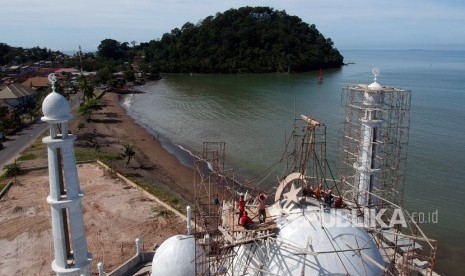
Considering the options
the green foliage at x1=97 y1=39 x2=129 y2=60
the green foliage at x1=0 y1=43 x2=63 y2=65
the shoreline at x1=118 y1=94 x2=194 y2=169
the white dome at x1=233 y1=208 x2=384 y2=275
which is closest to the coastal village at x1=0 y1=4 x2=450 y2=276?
the white dome at x1=233 y1=208 x2=384 y2=275

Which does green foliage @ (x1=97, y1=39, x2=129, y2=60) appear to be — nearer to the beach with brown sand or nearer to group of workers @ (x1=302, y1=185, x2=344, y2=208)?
the beach with brown sand

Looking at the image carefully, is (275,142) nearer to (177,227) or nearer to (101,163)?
(101,163)

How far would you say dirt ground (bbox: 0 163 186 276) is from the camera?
3141cm

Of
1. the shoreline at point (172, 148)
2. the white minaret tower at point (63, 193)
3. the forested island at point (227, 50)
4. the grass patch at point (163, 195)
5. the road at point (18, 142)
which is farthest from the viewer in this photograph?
the forested island at point (227, 50)

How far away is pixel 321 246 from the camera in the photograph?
50.7 ft

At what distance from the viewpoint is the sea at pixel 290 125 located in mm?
41125

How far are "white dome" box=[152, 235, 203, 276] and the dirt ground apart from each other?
33.8 feet

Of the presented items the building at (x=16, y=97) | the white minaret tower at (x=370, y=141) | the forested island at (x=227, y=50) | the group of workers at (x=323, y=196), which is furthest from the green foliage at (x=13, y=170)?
the forested island at (x=227, y=50)

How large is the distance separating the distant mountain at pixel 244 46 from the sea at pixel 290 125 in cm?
2205

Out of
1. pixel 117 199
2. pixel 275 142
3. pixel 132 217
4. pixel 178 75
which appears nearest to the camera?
pixel 132 217

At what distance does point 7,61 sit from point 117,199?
467 feet

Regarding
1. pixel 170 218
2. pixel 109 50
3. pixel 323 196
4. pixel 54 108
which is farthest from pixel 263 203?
pixel 109 50

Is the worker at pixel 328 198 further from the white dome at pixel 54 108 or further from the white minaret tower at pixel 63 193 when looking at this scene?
the white dome at pixel 54 108

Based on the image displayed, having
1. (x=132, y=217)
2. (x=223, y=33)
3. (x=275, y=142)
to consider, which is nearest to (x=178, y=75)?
(x=223, y=33)
